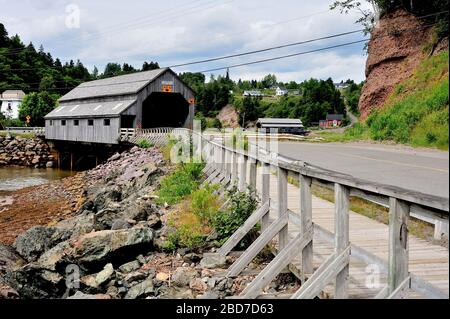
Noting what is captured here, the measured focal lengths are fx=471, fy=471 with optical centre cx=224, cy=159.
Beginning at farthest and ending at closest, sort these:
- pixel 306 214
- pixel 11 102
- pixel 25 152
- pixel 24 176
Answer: pixel 11 102, pixel 25 152, pixel 24 176, pixel 306 214

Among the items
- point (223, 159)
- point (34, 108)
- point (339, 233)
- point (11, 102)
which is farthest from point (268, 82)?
point (339, 233)

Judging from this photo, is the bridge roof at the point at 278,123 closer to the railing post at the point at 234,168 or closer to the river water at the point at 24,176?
the river water at the point at 24,176

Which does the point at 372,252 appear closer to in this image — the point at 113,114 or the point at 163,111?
the point at 113,114

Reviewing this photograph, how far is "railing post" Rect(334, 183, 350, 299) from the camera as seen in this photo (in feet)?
15.3

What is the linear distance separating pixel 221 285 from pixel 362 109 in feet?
87.1

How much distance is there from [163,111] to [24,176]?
13.9m

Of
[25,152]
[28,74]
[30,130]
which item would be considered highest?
[28,74]

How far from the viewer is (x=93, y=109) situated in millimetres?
42312

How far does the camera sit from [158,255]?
9.21m

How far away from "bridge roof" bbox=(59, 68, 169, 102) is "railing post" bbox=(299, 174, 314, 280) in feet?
109

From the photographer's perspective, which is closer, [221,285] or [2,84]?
[221,285]

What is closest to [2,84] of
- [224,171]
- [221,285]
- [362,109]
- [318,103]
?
[318,103]
